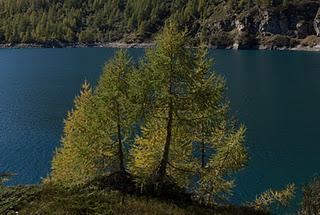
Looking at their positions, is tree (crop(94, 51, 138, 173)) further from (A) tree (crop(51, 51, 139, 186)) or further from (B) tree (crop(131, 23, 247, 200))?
(B) tree (crop(131, 23, 247, 200))

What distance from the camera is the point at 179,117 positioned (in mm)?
26250

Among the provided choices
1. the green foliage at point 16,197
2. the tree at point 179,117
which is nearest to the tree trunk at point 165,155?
the tree at point 179,117

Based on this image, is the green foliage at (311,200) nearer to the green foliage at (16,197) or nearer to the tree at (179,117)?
the tree at (179,117)

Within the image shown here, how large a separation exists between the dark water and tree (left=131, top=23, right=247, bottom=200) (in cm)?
2003

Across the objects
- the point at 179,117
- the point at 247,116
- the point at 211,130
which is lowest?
the point at 247,116

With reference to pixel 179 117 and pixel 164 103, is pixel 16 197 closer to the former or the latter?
pixel 164 103

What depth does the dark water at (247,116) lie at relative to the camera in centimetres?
5638

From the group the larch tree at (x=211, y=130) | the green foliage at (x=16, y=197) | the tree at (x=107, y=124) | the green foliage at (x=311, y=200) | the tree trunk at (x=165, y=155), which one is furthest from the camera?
the green foliage at (x=311, y=200)

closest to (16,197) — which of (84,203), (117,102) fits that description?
(84,203)

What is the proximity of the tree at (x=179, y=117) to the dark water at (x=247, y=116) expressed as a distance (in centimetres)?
2003

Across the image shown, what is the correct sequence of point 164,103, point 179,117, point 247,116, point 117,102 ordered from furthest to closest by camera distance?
1. point 247,116
2. point 179,117
3. point 117,102
4. point 164,103

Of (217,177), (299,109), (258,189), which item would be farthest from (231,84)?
(217,177)

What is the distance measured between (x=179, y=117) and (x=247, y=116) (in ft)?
192

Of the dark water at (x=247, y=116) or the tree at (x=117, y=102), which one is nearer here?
the tree at (x=117, y=102)
